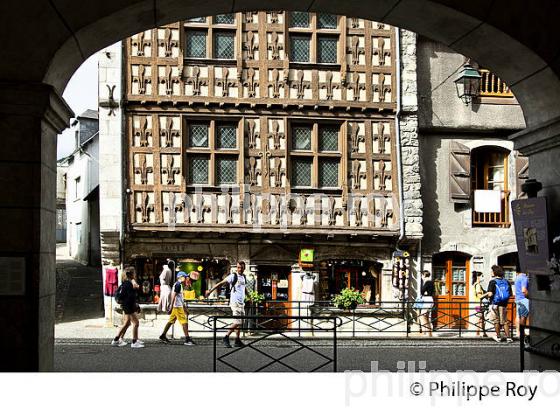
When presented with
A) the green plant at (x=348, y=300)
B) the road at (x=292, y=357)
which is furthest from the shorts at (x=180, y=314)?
the green plant at (x=348, y=300)

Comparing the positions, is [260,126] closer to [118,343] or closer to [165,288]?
[165,288]

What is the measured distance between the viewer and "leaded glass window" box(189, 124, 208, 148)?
1602cm

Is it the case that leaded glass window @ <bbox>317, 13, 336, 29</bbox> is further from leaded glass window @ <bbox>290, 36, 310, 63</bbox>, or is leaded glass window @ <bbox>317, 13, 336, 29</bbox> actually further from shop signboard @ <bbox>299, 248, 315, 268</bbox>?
shop signboard @ <bbox>299, 248, 315, 268</bbox>

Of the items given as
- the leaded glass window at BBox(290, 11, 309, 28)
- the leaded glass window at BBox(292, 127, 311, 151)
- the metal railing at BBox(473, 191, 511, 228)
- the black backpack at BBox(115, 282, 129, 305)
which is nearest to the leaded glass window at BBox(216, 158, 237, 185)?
the leaded glass window at BBox(292, 127, 311, 151)

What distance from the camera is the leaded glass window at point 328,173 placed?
1631 cm

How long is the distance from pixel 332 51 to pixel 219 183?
377 centimetres

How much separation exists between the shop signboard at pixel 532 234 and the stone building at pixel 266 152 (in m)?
9.19

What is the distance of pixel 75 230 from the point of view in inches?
1154

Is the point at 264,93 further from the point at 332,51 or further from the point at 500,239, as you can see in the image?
the point at 500,239

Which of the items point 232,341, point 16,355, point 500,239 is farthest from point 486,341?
point 16,355

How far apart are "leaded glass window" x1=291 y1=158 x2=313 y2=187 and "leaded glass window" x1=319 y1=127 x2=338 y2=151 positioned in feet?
1.54

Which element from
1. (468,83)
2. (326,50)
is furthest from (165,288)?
(468,83)

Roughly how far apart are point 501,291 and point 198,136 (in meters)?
6.92

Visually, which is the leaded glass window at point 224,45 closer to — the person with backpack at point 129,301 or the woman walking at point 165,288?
the woman walking at point 165,288
